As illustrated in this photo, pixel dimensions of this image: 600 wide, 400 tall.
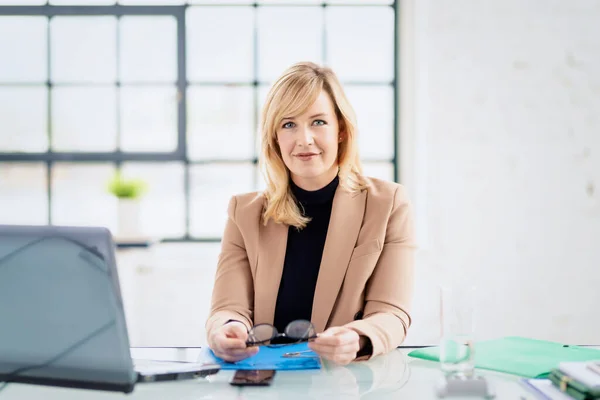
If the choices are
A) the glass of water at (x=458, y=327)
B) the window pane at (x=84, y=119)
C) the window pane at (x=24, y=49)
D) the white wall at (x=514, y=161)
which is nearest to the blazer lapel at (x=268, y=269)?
the glass of water at (x=458, y=327)

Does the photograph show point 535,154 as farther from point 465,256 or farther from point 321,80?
point 321,80

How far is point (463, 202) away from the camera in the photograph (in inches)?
121

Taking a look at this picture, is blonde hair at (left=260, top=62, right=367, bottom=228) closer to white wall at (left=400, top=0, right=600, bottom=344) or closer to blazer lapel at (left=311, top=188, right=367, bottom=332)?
blazer lapel at (left=311, top=188, right=367, bottom=332)

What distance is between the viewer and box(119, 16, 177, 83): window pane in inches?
133

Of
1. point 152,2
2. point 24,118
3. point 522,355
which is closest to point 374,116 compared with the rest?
point 152,2

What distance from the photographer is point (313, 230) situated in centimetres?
171

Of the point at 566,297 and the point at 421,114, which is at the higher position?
the point at 421,114

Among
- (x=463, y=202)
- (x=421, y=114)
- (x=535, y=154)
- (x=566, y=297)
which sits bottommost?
(x=566, y=297)

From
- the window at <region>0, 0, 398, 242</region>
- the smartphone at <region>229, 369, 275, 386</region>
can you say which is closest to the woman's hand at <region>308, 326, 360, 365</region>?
the smartphone at <region>229, 369, 275, 386</region>

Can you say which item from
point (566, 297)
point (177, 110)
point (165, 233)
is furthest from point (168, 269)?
point (566, 297)

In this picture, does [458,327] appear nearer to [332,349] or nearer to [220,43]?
[332,349]

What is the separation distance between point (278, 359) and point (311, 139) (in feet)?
2.06

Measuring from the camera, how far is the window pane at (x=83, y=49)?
3.39 m

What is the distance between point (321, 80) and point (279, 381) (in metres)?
0.87
